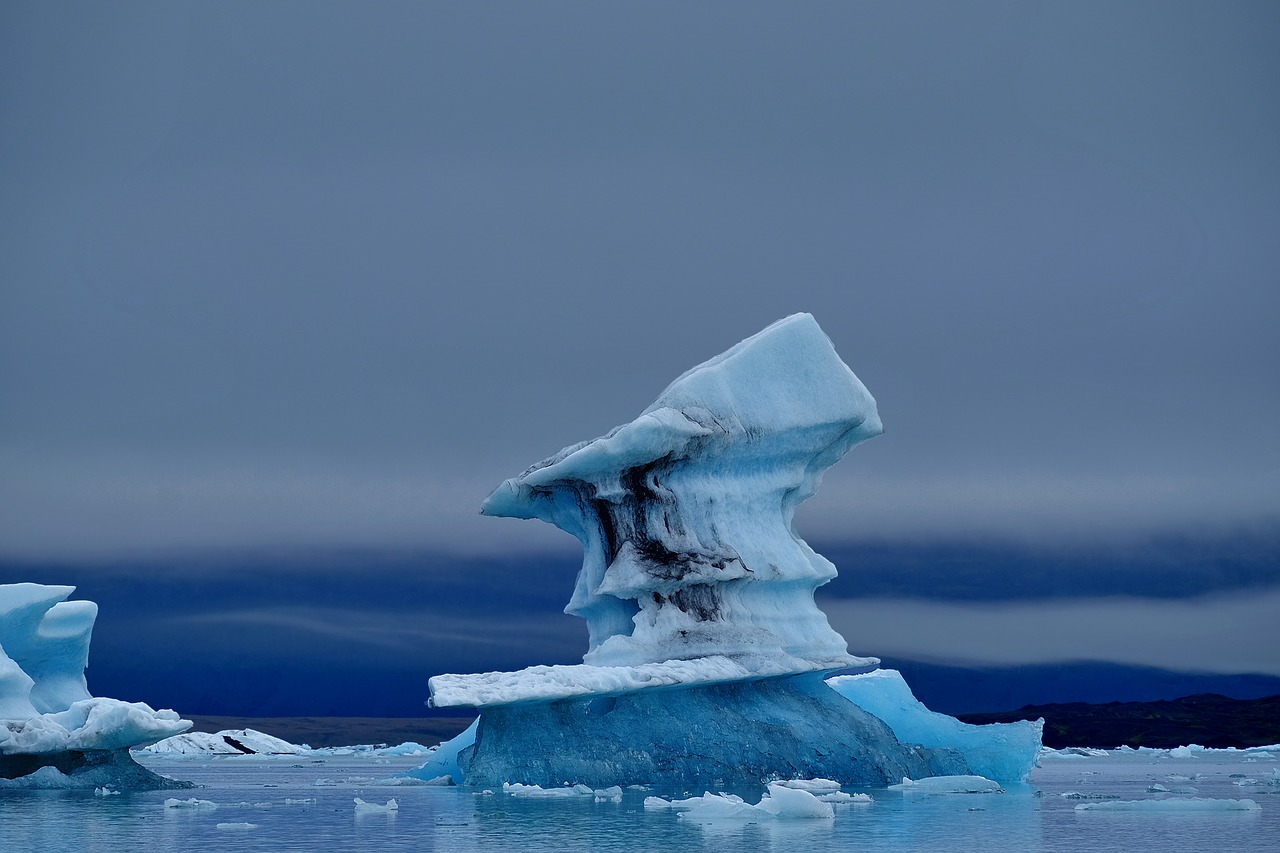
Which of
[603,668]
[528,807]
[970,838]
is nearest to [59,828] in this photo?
[528,807]

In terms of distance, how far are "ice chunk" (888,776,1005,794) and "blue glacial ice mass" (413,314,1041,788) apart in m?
0.59

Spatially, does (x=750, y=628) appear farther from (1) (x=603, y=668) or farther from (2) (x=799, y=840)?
(2) (x=799, y=840)

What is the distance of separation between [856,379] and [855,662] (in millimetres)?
3797

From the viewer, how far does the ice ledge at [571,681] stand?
16734mm

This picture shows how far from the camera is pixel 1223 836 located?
12125 millimetres

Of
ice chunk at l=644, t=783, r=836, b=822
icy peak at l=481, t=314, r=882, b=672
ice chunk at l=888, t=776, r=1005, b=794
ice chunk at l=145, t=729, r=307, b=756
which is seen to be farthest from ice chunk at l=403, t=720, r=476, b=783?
ice chunk at l=145, t=729, r=307, b=756

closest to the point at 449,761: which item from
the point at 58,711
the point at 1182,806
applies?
the point at 58,711

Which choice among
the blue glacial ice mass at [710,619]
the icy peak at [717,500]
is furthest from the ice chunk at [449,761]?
the icy peak at [717,500]

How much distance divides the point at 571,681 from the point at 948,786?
194 inches

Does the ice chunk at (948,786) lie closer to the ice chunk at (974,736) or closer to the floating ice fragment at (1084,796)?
the floating ice fragment at (1084,796)

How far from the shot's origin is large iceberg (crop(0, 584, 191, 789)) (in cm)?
1820

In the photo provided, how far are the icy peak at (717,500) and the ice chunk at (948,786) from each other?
176 centimetres

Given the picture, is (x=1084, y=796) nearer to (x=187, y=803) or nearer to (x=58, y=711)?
(x=187, y=803)

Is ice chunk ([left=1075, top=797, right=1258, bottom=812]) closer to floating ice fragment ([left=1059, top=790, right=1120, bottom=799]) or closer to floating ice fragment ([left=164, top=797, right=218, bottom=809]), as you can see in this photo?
floating ice fragment ([left=1059, top=790, right=1120, bottom=799])
